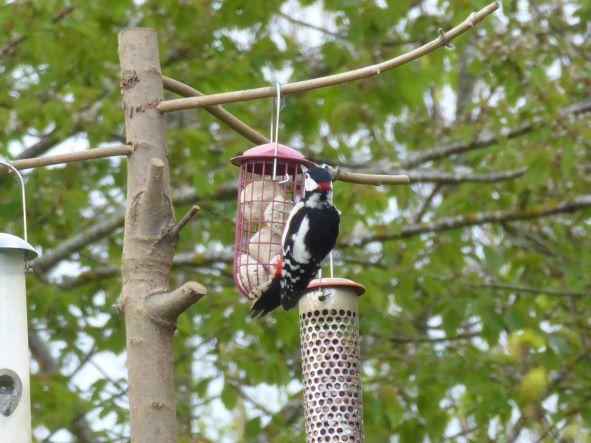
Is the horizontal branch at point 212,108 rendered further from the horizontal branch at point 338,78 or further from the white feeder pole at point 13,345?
the white feeder pole at point 13,345

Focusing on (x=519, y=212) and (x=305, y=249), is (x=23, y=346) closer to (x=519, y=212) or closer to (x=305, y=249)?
(x=305, y=249)

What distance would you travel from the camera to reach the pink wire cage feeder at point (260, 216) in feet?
12.6

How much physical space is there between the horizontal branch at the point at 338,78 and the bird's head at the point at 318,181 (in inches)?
18.7

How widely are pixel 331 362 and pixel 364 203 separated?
329 cm

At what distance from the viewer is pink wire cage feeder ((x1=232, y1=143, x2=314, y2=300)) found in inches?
151

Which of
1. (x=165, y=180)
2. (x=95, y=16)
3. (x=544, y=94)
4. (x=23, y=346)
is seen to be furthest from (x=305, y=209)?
(x=95, y=16)

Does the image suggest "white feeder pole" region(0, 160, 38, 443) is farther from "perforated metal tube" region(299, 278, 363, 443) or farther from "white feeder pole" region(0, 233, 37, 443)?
"perforated metal tube" region(299, 278, 363, 443)

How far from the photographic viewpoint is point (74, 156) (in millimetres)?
3229

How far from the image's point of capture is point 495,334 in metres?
7.18

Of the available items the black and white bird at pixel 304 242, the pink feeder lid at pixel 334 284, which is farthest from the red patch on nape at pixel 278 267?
the pink feeder lid at pixel 334 284

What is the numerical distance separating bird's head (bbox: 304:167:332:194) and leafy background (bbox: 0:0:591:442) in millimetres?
3021

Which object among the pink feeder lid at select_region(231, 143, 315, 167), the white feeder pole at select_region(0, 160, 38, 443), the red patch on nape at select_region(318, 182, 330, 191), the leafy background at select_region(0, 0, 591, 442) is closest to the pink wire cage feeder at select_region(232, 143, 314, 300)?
the pink feeder lid at select_region(231, 143, 315, 167)

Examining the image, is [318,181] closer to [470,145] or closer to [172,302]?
[172,302]

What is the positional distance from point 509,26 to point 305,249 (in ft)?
13.0
